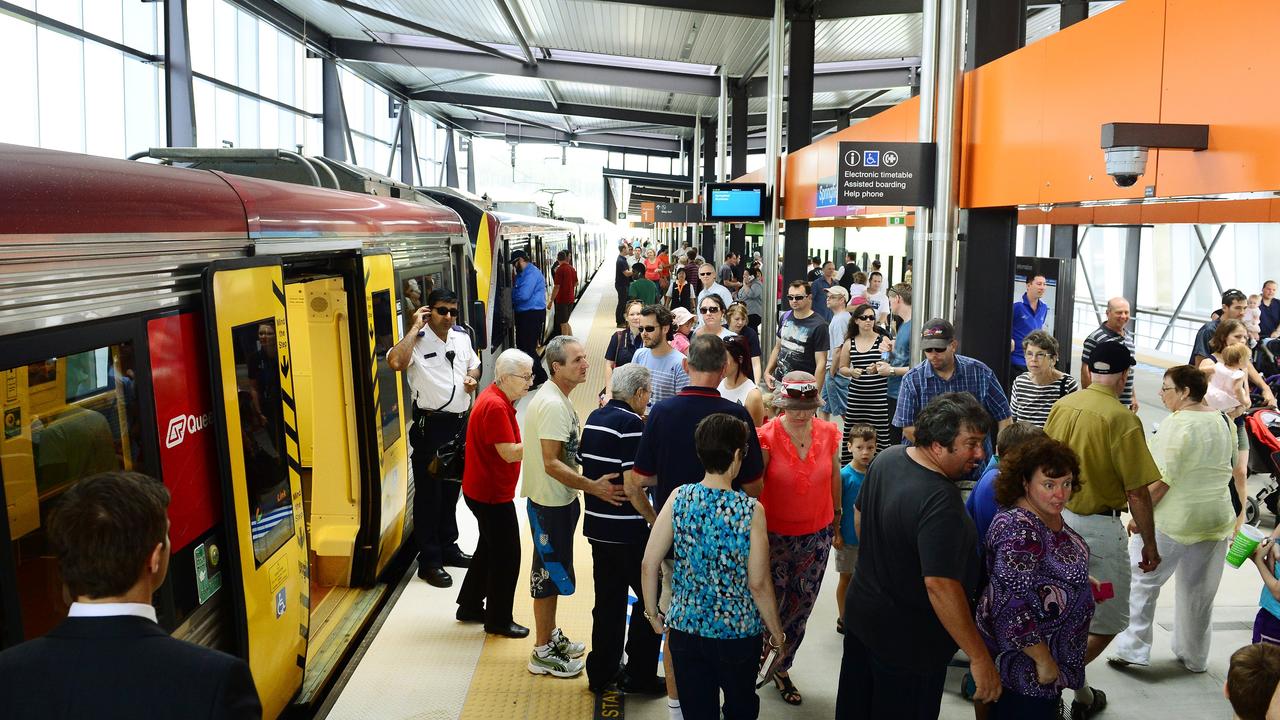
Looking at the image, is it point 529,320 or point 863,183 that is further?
point 529,320

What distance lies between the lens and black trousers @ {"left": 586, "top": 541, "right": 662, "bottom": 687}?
4480 millimetres

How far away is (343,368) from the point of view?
5.34 metres

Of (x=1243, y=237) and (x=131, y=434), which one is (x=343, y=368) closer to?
(x=131, y=434)

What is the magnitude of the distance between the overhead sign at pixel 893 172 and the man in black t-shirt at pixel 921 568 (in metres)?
4.10

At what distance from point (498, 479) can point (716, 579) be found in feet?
6.32

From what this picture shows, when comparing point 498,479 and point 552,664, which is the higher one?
point 498,479

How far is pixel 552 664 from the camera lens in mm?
4914

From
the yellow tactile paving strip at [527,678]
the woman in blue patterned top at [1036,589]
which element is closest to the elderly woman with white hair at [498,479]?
the yellow tactile paving strip at [527,678]

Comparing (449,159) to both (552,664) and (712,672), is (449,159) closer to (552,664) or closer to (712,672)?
(552,664)

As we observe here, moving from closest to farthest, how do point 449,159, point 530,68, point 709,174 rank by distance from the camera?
point 530,68
point 709,174
point 449,159

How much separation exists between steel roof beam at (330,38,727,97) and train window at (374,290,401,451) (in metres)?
16.2

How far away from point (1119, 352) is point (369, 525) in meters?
3.85

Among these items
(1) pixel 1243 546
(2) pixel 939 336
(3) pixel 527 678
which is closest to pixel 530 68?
(2) pixel 939 336

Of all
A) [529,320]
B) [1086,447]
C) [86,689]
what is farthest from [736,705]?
[529,320]
